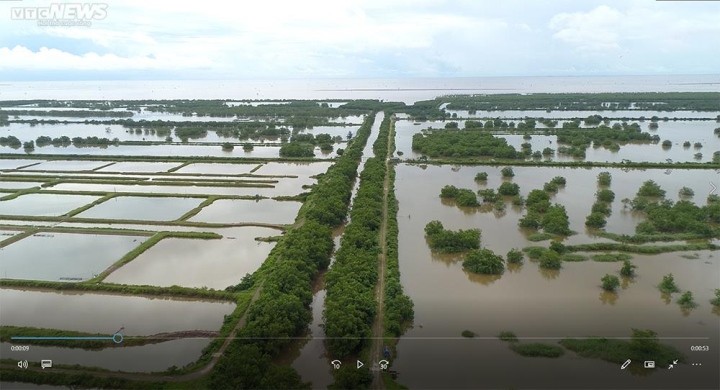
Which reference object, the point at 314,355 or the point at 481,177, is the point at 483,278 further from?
the point at 481,177

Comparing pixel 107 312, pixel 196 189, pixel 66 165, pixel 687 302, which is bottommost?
pixel 107 312

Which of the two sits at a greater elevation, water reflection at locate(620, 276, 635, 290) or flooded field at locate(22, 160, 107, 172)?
flooded field at locate(22, 160, 107, 172)

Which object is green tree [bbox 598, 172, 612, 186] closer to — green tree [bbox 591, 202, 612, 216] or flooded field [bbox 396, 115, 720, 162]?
green tree [bbox 591, 202, 612, 216]

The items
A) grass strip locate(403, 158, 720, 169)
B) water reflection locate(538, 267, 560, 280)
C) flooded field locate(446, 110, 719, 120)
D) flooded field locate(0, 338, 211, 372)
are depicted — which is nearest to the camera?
flooded field locate(0, 338, 211, 372)

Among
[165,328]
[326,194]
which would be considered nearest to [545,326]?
[165,328]

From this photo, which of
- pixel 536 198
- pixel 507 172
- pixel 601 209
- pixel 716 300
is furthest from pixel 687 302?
pixel 507 172

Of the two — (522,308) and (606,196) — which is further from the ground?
(606,196)

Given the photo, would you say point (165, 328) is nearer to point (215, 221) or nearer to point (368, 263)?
point (368, 263)

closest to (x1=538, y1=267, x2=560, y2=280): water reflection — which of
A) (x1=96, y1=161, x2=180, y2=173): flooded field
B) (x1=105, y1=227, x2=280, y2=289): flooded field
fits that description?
(x1=105, y1=227, x2=280, y2=289): flooded field
